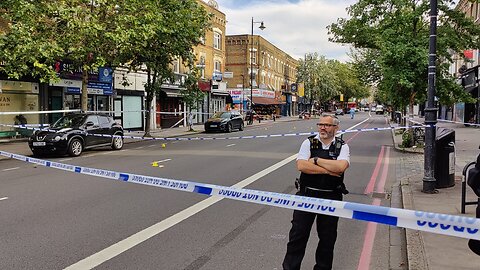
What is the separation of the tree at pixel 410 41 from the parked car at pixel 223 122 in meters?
13.1

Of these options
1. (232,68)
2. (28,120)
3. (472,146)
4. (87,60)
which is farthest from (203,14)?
(232,68)

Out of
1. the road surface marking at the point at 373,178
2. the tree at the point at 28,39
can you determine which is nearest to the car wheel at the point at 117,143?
the tree at the point at 28,39

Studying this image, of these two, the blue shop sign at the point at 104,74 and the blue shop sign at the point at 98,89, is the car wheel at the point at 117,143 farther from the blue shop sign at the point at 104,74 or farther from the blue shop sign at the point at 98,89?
the blue shop sign at the point at 98,89

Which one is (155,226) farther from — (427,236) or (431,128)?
(431,128)

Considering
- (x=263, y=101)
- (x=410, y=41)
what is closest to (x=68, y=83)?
(x=410, y=41)

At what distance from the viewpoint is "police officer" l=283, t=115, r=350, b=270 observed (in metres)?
4.17

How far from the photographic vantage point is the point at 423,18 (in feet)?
57.8

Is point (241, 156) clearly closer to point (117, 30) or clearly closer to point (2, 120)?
point (117, 30)

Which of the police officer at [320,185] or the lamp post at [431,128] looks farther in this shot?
the lamp post at [431,128]

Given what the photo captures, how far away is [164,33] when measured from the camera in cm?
2147

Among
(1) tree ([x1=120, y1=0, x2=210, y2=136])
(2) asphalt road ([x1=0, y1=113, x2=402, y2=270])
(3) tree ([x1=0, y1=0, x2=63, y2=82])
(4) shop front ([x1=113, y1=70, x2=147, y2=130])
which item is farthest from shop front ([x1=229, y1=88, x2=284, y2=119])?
(2) asphalt road ([x1=0, y1=113, x2=402, y2=270])

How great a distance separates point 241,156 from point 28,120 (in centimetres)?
1370

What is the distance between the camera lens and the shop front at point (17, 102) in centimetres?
2142

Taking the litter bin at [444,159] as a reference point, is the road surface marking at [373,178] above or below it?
below
